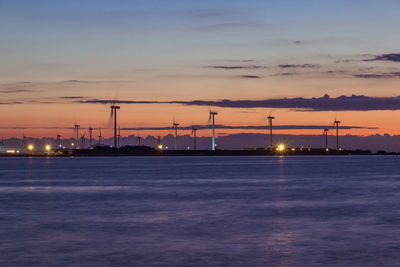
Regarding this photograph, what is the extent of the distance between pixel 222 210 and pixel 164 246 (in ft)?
52.8

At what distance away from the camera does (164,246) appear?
25.5 meters

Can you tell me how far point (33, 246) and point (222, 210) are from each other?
58.4 ft

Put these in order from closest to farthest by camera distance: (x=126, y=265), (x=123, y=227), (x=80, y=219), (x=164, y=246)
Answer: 1. (x=126, y=265)
2. (x=164, y=246)
3. (x=123, y=227)
4. (x=80, y=219)

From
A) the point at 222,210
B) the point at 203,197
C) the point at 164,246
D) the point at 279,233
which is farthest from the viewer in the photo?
the point at 203,197

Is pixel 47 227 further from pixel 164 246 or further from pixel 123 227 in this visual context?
pixel 164 246

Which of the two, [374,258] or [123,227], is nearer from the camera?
[374,258]

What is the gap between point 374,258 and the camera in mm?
23078

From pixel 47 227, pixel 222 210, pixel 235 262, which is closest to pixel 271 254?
pixel 235 262

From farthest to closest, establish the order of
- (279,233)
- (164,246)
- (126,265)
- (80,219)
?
(80,219) → (279,233) → (164,246) → (126,265)

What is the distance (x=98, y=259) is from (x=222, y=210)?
1955cm

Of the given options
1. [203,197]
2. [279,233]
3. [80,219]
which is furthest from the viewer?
[203,197]

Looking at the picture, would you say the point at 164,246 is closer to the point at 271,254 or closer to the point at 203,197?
the point at 271,254

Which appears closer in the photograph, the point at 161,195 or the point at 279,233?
the point at 279,233

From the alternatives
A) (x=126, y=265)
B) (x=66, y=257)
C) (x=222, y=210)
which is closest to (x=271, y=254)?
(x=126, y=265)
